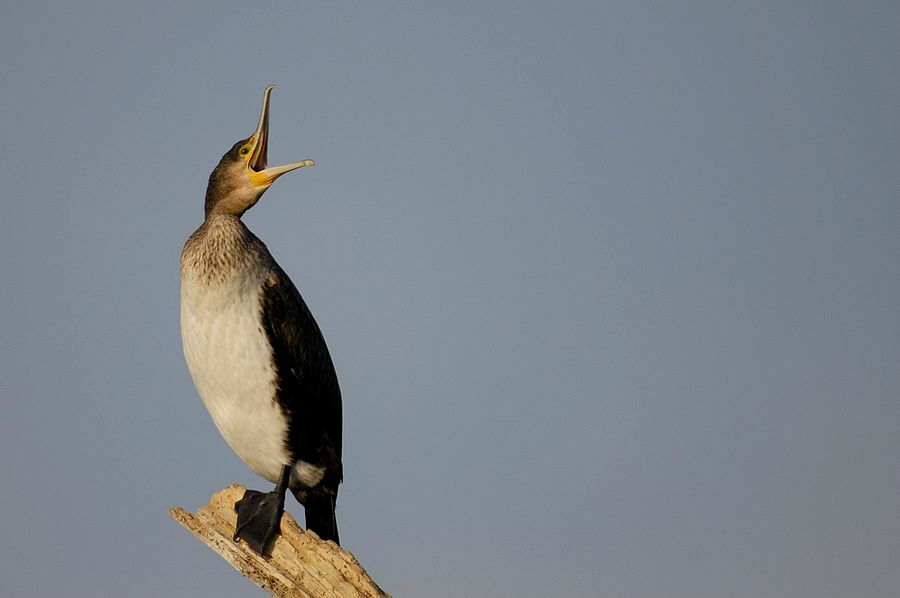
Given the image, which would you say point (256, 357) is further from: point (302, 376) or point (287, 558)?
point (287, 558)

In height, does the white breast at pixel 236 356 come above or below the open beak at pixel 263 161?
below

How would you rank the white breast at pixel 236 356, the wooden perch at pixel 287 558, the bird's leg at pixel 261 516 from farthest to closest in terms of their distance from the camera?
the bird's leg at pixel 261 516
the white breast at pixel 236 356
the wooden perch at pixel 287 558

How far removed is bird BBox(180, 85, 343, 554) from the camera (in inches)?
269

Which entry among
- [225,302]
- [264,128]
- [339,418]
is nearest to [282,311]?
[225,302]

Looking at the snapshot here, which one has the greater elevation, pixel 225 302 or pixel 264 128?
pixel 264 128

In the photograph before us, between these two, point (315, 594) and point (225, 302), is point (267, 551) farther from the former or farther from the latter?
point (225, 302)

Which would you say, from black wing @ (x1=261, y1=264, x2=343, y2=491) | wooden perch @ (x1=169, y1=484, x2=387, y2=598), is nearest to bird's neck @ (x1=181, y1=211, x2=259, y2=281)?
black wing @ (x1=261, y1=264, x2=343, y2=491)

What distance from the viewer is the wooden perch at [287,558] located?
21.9 ft

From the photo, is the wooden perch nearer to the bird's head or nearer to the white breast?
the white breast

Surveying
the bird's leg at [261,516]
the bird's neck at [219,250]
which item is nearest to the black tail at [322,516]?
the bird's leg at [261,516]

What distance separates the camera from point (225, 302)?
6832 mm

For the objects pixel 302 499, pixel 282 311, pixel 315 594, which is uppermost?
pixel 282 311

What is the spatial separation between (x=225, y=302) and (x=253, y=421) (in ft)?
2.39

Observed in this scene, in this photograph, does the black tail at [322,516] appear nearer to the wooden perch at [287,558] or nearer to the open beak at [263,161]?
the wooden perch at [287,558]
